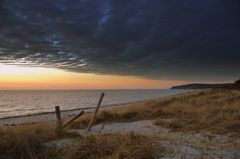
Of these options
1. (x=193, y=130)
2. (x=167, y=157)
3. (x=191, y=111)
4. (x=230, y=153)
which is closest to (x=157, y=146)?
(x=167, y=157)

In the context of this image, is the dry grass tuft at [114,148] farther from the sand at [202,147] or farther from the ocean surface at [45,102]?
the ocean surface at [45,102]

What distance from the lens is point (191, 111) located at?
17344 mm

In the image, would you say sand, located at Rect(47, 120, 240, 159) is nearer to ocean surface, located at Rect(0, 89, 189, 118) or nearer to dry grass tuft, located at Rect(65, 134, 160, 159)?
dry grass tuft, located at Rect(65, 134, 160, 159)

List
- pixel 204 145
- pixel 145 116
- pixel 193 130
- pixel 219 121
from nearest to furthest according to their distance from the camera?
pixel 204 145 → pixel 193 130 → pixel 219 121 → pixel 145 116

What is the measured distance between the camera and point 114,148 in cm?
732

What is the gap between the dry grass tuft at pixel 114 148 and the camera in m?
6.68

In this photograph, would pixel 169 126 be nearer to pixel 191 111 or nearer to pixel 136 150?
pixel 191 111

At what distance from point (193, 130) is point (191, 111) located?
562 centimetres

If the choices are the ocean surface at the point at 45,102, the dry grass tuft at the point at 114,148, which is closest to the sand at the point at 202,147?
the dry grass tuft at the point at 114,148

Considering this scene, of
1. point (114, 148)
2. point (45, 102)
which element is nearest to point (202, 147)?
point (114, 148)

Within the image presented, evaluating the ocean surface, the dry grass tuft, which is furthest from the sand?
the ocean surface

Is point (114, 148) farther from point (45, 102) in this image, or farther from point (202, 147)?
point (45, 102)

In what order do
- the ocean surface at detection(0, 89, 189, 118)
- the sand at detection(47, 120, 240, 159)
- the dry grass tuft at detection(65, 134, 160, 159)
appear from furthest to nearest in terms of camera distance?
the ocean surface at detection(0, 89, 189, 118) → the sand at detection(47, 120, 240, 159) → the dry grass tuft at detection(65, 134, 160, 159)

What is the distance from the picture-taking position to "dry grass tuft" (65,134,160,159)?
263 inches
